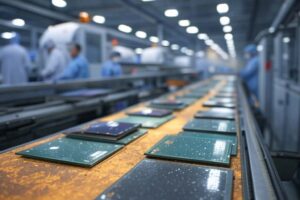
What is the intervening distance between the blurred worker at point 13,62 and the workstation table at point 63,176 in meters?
4.24

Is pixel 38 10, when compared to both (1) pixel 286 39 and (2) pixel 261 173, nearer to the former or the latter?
(1) pixel 286 39

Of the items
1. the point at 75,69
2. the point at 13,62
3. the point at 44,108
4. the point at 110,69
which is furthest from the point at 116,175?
the point at 13,62

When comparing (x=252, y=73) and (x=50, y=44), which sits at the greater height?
(x=50, y=44)

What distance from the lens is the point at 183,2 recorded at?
450 cm

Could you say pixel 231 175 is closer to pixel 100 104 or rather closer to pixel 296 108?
pixel 100 104

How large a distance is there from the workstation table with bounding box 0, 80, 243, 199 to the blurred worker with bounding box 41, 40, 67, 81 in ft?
10.6

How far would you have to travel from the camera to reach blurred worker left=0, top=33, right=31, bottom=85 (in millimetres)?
4812

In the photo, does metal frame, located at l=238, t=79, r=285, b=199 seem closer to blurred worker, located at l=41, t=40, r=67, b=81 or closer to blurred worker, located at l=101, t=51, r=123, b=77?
blurred worker, located at l=41, t=40, r=67, b=81

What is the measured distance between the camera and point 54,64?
4.18m

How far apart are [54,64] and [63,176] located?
3.66 meters

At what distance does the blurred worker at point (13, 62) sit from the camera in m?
4.81

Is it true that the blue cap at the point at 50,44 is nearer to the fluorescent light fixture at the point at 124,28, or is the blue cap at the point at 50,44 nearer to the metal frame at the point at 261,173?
the fluorescent light fixture at the point at 124,28

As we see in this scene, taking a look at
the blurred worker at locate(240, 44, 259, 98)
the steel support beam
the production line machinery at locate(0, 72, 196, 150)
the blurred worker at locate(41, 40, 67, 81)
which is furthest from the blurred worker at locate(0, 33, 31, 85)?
the blurred worker at locate(240, 44, 259, 98)

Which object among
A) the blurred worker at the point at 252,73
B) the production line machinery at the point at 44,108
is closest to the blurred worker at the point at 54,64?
the production line machinery at the point at 44,108
